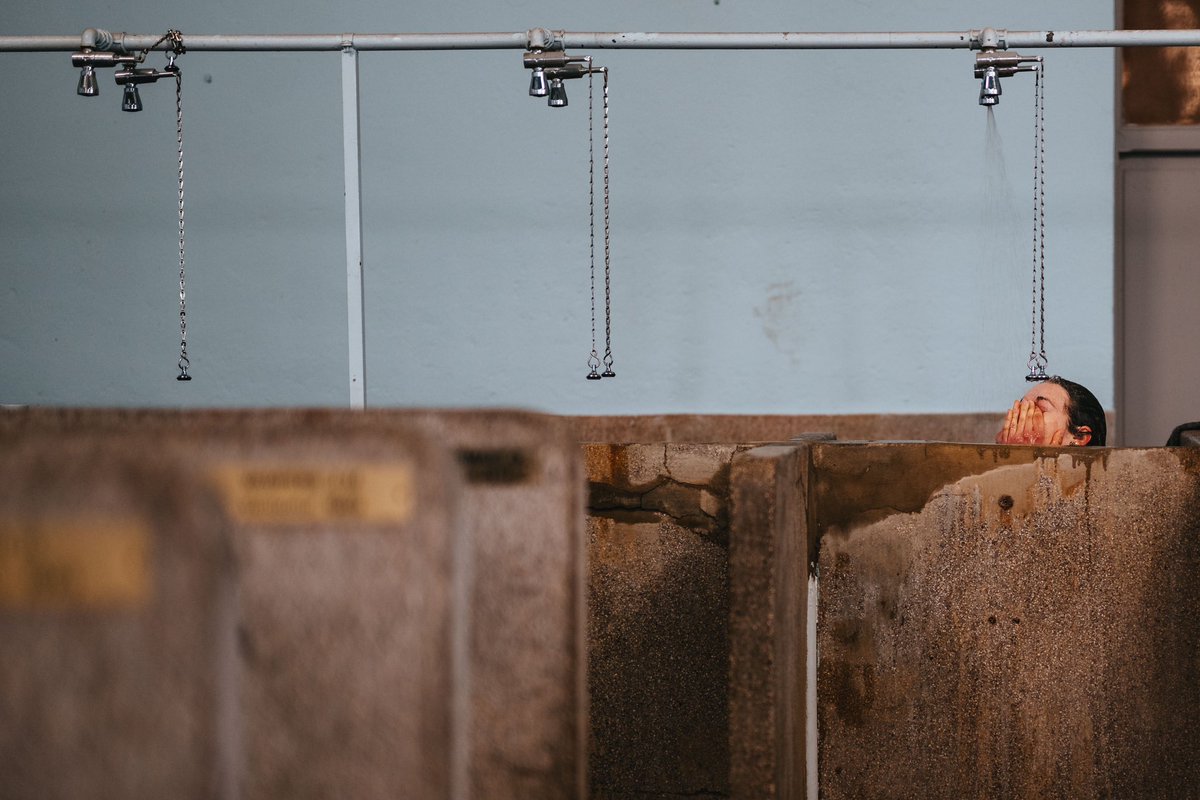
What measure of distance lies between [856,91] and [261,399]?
2.48m

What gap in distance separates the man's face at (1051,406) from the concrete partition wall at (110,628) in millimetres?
2037

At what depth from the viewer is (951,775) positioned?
1.68 m

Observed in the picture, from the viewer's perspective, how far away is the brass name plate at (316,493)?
641 mm

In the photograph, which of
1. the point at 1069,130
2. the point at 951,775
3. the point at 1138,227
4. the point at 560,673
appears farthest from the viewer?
the point at 1138,227

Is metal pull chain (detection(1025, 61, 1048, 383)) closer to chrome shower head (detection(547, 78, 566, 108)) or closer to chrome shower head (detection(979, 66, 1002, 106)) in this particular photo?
chrome shower head (detection(979, 66, 1002, 106))

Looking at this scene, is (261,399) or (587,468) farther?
(261,399)

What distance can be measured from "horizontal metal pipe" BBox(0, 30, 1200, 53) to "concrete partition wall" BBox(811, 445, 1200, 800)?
121cm

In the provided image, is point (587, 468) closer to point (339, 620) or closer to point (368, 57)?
point (339, 620)

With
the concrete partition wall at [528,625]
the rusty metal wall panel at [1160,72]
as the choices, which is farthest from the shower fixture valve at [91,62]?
the rusty metal wall panel at [1160,72]

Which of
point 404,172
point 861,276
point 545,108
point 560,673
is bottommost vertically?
point 560,673

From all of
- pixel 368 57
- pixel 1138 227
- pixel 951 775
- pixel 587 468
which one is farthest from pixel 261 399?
pixel 1138 227

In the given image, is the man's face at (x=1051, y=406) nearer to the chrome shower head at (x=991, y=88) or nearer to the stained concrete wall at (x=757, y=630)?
the chrome shower head at (x=991, y=88)

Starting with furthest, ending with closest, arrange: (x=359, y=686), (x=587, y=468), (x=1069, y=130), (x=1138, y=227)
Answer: (x=1138, y=227) < (x=1069, y=130) < (x=587, y=468) < (x=359, y=686)

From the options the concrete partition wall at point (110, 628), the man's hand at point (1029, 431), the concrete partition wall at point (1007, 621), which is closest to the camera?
the concrete partition wall at point (110, 628)
